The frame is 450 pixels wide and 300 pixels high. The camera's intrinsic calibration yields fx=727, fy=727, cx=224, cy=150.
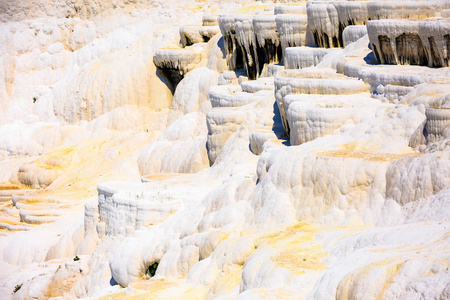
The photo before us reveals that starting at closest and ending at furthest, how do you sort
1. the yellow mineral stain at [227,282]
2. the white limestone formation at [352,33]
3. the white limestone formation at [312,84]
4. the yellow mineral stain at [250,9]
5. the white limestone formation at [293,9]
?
the yellow mineral stain at [227,282] < the white limestone formation at [312,84] < the white limestone formation at [352,33] < the white limestone formation at [293,9] < the yellow mineral stain at [250,9]

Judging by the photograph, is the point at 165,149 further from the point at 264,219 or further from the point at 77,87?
the point at 264,219

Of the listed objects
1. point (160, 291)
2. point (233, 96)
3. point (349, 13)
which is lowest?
point (160, 291)

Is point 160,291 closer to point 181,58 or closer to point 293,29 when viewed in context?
point 293,29

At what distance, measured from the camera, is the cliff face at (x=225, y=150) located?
14.2 metres

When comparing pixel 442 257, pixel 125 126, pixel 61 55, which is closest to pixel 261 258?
pixel 442 257

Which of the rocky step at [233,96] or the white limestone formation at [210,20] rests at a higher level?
the white limestone formation at [210,20]

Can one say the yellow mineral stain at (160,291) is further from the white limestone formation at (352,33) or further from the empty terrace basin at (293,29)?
the empty terrace basin at (293,29)

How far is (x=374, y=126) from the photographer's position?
18766mm

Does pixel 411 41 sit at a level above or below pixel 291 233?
above

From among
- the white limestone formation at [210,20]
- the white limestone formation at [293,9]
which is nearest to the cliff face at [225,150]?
the white limestone formation at [293,9]

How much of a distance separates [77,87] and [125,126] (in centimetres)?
480

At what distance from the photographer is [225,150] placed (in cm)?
2747

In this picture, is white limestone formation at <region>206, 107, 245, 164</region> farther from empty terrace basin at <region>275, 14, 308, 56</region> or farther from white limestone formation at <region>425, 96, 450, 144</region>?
white limestone formation at <region>425, 96, 450, 144</region>

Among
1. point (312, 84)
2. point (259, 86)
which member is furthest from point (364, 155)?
point (259, 86)
